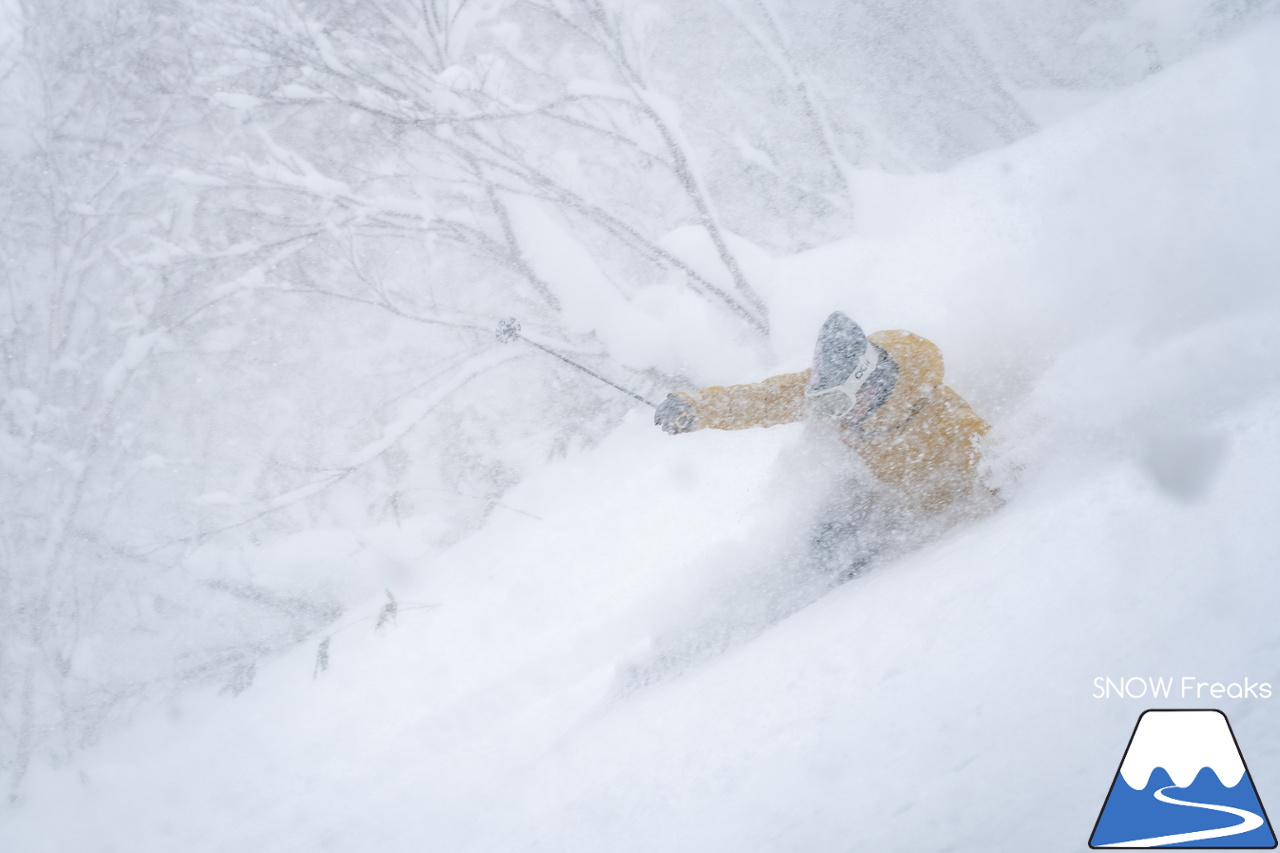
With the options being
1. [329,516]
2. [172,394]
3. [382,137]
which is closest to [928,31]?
[382,137]

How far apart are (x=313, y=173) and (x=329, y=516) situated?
10.1 feet

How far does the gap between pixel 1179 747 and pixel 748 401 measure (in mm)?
1423

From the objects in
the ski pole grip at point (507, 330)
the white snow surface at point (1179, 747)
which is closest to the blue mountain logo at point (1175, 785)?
the white snow surface at point (1179, 747)

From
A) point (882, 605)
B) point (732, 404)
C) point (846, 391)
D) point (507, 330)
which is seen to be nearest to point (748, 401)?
point (732, 404)

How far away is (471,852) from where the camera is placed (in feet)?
6.48

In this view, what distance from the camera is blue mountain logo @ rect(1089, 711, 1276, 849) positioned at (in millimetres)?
1475

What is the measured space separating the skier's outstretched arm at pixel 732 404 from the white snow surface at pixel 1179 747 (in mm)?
1261

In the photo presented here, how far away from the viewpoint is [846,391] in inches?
78.7

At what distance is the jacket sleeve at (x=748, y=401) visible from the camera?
229cm

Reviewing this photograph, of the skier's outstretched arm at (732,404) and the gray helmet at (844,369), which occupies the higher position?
the skier's outstretched arm at (732,404)

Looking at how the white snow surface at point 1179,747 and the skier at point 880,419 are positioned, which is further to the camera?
the skier at point 880,419

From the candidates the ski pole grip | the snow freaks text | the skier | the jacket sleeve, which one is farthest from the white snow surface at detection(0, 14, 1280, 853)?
the ski pole grip

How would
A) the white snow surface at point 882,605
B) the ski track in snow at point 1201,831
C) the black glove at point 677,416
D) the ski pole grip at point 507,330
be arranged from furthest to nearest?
the ski pole grip at point 507,330, the black glove at point 677,416, the white snow surface at point 882,605, the ski track in snow at point 1201,831

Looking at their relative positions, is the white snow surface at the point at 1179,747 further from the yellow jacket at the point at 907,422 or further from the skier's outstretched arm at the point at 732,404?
the skier's outstretched arm at the point at 732,404
